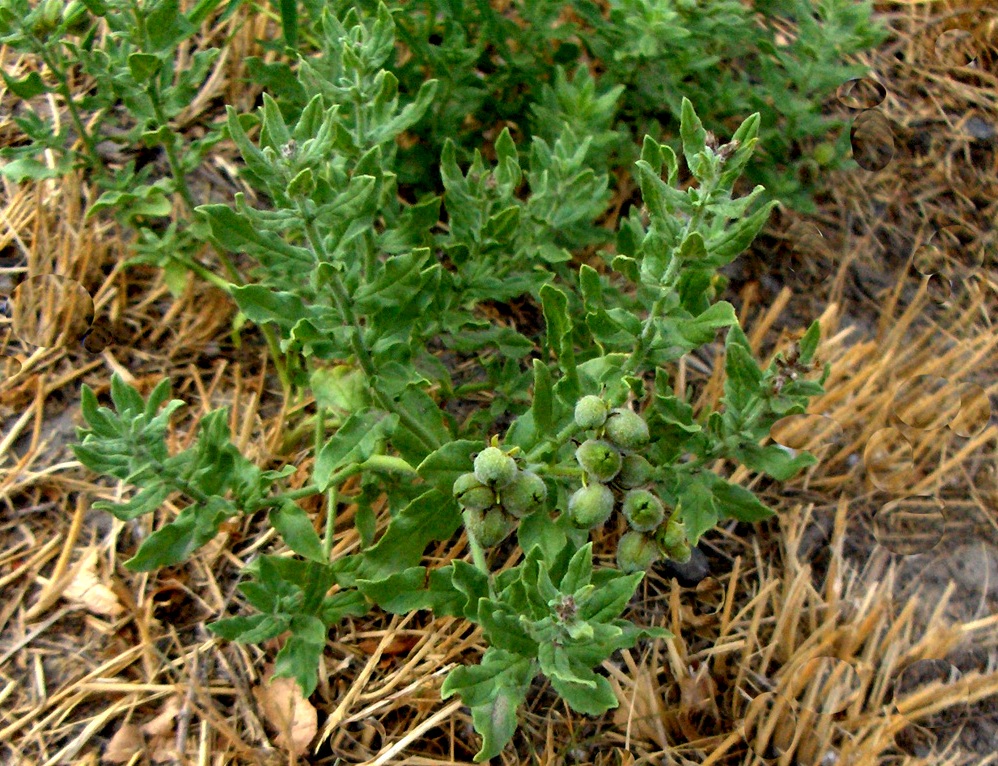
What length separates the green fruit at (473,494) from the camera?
7.41 ft

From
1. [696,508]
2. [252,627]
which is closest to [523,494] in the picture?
[696,508]

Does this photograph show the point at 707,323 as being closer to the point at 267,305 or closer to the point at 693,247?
the point at 693,247

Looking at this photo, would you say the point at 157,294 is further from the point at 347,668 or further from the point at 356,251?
the point at 347,668

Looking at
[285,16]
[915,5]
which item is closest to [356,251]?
[285,16]

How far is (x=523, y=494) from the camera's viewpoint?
2240mm

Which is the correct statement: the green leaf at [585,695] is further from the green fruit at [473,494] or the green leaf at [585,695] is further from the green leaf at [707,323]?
the green leaf at [707,323]

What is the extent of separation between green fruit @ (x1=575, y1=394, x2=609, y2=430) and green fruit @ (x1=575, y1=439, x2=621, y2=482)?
0.05 metres

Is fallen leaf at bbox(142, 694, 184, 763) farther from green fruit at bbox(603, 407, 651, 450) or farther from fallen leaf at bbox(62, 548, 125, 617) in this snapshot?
green fruit at bbox(603, 407, 651, 450)

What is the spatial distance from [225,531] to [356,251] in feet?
3.17

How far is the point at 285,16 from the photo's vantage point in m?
3.20

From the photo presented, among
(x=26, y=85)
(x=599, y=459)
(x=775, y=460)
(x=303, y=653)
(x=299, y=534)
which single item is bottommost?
(x=303, y=653)

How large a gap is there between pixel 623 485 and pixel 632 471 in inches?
2.0

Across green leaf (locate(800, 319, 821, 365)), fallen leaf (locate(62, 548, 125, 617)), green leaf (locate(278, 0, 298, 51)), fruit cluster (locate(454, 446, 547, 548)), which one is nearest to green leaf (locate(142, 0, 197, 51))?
green leaf (locate(278, 0, 298, 51))

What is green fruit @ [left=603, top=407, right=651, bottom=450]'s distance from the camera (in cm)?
226
